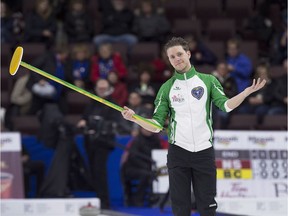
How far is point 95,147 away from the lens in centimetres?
1016

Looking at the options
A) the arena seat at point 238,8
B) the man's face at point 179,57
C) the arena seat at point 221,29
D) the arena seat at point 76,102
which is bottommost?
the man's face at point 179,57

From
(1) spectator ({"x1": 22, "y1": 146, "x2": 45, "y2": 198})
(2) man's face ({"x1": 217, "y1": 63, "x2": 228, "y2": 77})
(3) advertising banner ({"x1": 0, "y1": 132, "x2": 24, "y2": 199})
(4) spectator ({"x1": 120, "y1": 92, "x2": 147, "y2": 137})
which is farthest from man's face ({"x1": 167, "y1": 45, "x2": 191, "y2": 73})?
(2) man's face ({"x1": 217, "y1": 63, "x2": 228, "y2": 77})

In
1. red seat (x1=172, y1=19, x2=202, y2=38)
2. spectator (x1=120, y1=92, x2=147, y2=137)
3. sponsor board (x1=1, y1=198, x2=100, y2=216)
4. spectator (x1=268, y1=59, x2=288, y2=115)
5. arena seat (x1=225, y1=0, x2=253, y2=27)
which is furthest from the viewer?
arena seat (x1=225, y1=0, x2=253, y2=27)

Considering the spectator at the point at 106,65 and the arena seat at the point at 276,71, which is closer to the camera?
the spectator at the point at 106,65

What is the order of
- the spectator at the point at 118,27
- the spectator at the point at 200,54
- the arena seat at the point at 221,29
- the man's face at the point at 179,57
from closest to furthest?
the man's face at the point at 179,57
the spectator at the point at 200,54
the spectator at the point at 118,27
the arena seat at the point at 221,29

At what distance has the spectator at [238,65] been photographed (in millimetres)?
11812

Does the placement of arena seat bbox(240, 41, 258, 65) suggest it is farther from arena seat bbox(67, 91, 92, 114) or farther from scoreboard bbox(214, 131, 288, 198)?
scoreboard bbox(214, 131, 288, 198)

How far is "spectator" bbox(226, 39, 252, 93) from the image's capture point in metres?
11.8

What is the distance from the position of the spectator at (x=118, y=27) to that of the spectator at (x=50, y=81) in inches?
36.5

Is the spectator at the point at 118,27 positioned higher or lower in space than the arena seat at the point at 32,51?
higher

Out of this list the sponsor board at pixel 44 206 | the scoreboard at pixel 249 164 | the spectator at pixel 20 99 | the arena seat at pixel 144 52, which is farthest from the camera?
the arena seat at pixel 144 52

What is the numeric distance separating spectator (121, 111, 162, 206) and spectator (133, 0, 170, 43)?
9.16 ft

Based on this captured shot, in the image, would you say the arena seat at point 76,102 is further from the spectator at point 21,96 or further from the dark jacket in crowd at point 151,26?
the dark jacket in crowd at point 151,26

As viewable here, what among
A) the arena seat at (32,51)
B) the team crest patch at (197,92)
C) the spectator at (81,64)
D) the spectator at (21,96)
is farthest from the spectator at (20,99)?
the team crest patch at (197,92)
